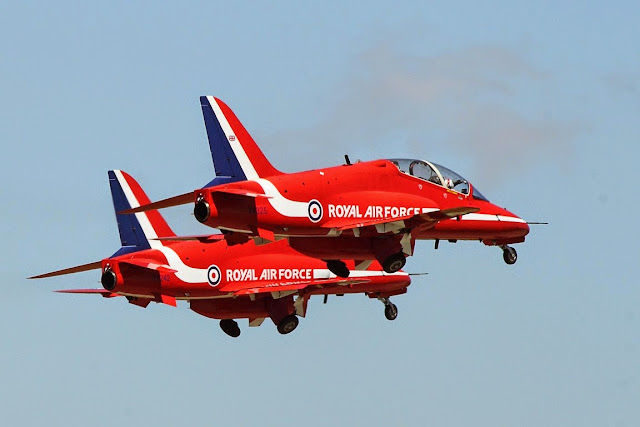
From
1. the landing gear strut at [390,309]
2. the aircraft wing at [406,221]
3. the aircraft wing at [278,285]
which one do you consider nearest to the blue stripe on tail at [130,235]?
the aircraft wing at [278,285]

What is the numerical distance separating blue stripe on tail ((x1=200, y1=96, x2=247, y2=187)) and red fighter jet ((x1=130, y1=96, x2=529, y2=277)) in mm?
38

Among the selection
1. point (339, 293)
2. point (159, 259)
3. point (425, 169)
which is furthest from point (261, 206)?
point (339, 293)

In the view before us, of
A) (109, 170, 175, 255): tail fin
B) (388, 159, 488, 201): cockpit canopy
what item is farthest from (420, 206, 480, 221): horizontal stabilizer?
(109, 170, 175, 255): tail fin

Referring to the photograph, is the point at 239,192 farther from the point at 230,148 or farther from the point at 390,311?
the point at 390,311

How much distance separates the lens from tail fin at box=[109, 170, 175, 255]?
91562mm

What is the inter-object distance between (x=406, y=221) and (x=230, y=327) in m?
21.8

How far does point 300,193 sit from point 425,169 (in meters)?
7.31

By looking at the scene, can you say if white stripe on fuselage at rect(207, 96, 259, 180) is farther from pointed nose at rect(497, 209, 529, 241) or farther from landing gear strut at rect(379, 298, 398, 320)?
landing gear strut at rect(379, 298, 398, 320)

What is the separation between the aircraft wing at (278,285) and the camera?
90.1 meters

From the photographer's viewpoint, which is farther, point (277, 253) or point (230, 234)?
point (277, 253)

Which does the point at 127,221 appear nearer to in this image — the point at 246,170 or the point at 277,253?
the point at 277,253

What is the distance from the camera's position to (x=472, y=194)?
8206 cm

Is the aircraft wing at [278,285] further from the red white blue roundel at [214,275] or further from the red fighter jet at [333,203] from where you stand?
the red fighter jet at [333,203]

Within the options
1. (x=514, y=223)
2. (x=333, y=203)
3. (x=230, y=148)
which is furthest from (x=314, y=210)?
(x=514, y=223)
